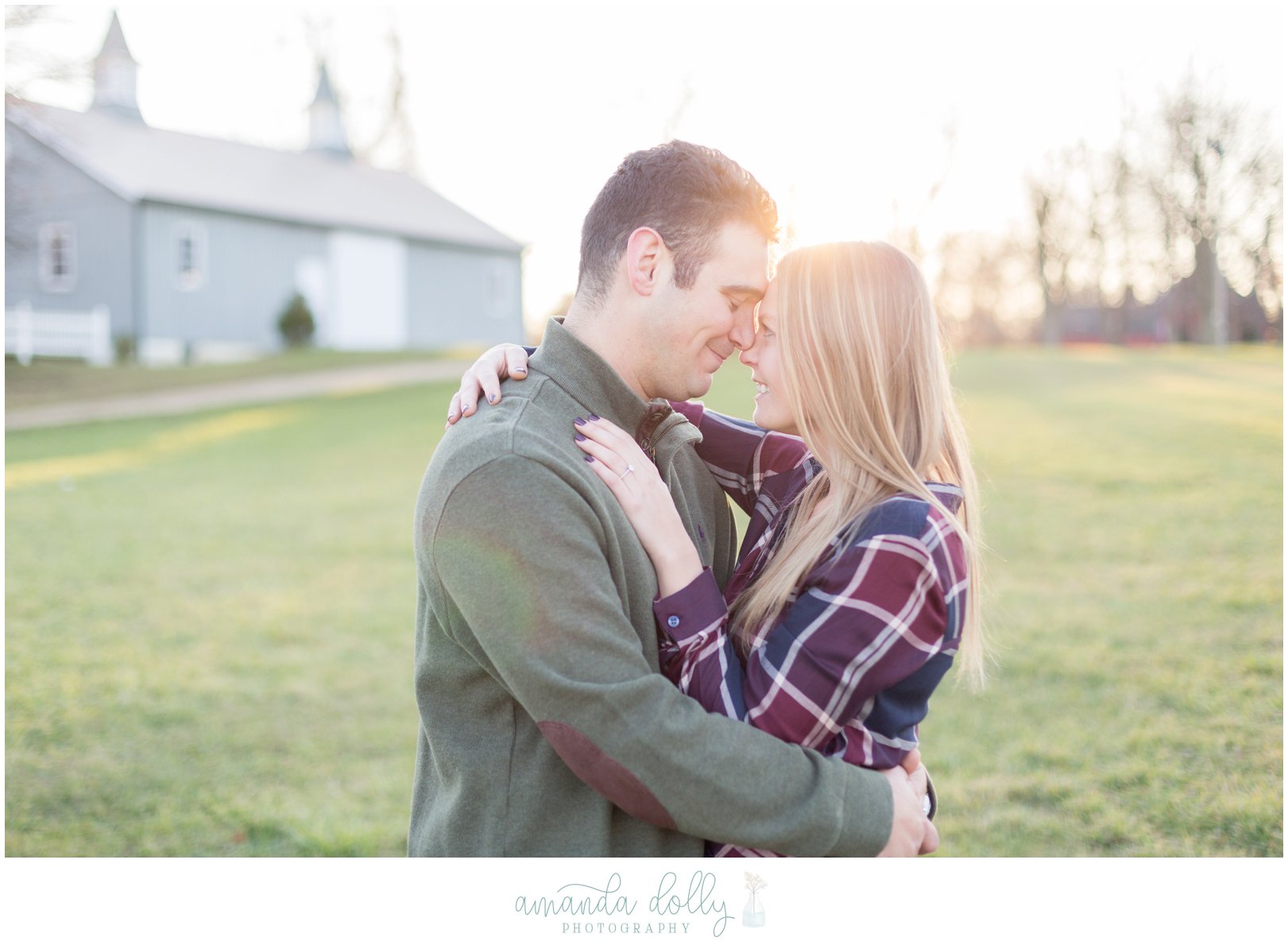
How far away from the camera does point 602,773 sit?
1724 mm

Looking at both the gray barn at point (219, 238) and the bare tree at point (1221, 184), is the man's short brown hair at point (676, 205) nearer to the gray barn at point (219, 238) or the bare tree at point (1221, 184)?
the bare tree at point (1221, 184)

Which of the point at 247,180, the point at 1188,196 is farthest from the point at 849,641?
the point at 247,180

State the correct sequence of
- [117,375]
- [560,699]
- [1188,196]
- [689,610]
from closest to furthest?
[560,699], [689,610], [1188,196], [117,375]

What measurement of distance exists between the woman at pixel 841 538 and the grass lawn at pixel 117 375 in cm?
1504

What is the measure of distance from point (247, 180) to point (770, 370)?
21.4 m

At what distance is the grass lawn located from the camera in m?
16.2

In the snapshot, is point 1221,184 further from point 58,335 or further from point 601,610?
point 58,335

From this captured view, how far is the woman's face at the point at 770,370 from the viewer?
7.00 feet

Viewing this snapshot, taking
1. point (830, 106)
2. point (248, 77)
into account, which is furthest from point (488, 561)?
point (248, 77)

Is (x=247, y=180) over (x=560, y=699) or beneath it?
over

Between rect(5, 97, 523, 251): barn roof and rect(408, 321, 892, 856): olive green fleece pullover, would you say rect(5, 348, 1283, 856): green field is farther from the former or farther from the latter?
rect(5, 97, 523, 251): barn roof
